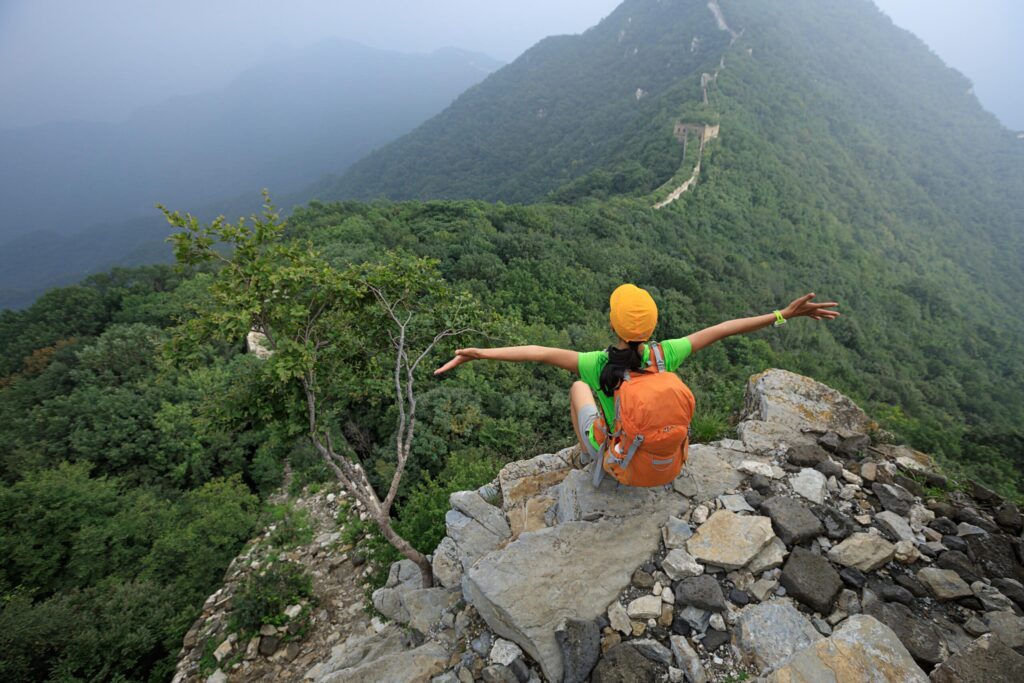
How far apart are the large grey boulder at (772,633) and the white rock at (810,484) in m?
1.20

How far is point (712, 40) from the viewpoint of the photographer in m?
89.5

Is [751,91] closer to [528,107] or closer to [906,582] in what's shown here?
[528,107]

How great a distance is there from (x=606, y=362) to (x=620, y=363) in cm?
24

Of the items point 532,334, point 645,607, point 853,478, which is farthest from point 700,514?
point 532,334

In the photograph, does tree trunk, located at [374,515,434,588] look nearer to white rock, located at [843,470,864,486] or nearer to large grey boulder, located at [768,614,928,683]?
large grey boulder, located at [768,614,928,683]

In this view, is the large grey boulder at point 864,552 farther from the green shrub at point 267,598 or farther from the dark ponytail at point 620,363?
the green shrub at point 267,598

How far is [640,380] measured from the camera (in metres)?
3.14

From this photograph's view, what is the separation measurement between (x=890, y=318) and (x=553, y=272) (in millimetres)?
37606

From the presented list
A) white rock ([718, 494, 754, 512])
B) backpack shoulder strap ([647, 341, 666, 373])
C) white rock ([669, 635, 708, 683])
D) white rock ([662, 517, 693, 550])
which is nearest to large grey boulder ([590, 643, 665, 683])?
white rock ([669, 635, 708, 683])

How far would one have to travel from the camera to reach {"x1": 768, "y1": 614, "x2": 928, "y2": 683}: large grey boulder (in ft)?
8.64

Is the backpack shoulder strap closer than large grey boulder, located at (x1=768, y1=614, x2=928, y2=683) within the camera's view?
No

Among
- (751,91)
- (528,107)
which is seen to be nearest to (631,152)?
(751,91)

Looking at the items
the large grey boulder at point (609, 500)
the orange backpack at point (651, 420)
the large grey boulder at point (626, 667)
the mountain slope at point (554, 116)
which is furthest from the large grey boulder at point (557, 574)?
the mountain slope at point (554, 116)

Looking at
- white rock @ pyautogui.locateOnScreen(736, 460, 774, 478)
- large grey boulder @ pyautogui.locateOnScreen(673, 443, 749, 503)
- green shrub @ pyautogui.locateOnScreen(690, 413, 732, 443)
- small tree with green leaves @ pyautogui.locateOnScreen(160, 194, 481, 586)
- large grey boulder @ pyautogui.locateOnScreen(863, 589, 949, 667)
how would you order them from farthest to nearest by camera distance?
1. green shrub @ pyautogui.locateOnScreen(690, 413, 732, 443)
2. small tree with green leaves @ pyautogui.locateOnScreen(160, 194, 481, 586)
3. white rock @ pyautogui.locateOnScreen(736, 460, 774, 478)
4. large grey boulder @ pyautogui.locateOnScreen(673, 443, 749, 503)
5. large grey boulder @ pyautogui.locateOnScreen(863, 589, 949, 667)
